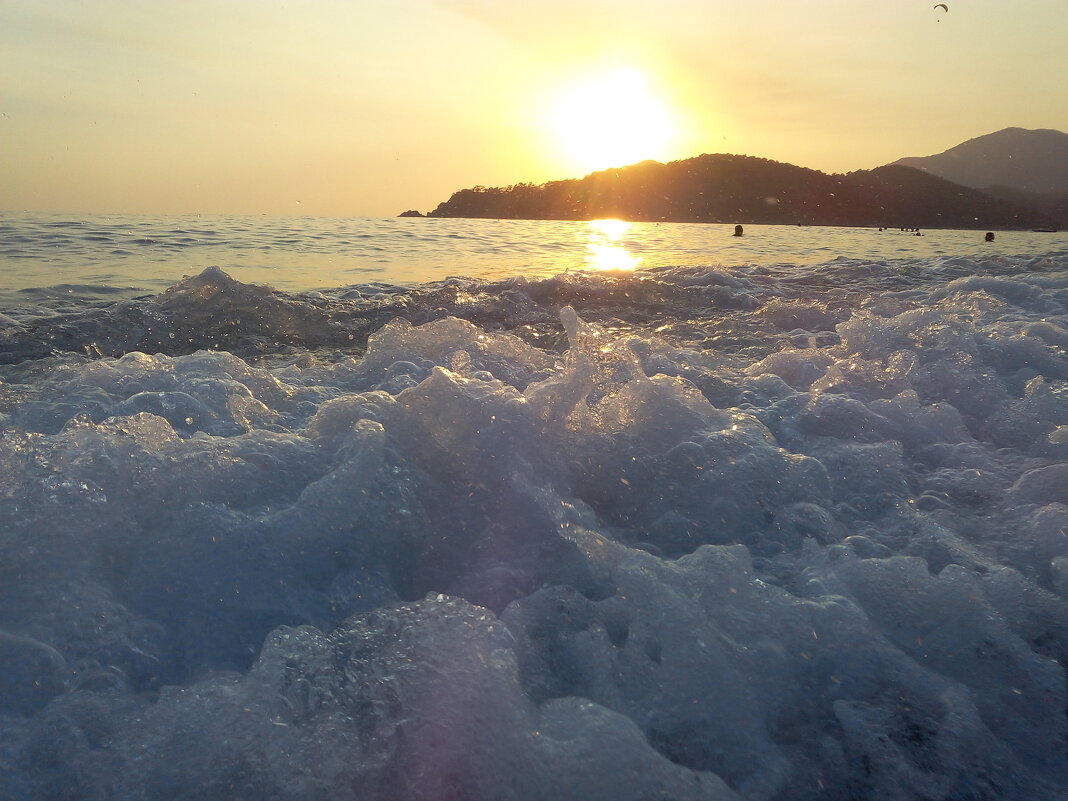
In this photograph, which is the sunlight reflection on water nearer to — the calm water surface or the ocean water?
the calm water surface

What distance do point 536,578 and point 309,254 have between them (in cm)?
943

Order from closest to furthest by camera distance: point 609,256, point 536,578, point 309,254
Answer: point 536,578 → point 309,254 → point 609,256

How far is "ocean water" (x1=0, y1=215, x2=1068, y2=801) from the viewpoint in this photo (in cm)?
143

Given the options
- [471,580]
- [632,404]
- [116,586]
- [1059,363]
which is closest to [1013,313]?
[1059,363]

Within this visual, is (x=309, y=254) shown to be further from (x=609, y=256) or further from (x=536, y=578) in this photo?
(x=536, y=578)

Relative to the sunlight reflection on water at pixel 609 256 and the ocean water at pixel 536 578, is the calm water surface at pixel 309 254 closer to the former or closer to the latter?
the sunlight reflection on water at pixel 609 256

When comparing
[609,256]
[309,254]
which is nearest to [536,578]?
[309,254]

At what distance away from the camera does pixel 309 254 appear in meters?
10.4

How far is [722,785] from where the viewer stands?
1.42 meters

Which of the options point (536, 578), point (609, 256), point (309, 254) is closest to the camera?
point (536, 578)

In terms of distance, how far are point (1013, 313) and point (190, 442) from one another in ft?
18.3

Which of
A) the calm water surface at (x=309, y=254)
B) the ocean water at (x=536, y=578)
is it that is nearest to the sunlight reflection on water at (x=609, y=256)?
the calm water surface at (x=309, y=254)

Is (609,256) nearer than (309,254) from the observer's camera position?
No

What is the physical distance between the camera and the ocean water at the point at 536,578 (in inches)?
56.4
